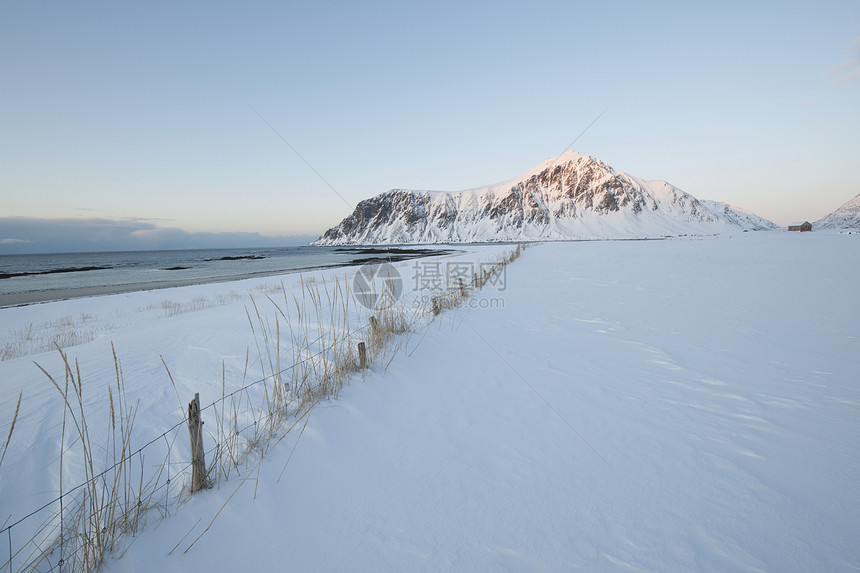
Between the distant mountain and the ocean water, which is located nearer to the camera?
the ocean water

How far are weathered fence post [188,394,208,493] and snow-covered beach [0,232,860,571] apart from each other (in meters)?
0.11

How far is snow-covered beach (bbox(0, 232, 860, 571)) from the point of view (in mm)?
1904

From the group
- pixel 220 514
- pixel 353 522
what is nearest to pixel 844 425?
pixel 353 522

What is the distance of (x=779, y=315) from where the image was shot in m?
6.85

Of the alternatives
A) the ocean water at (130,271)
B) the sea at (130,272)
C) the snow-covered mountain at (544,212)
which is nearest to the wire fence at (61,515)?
the sea at (130,272)

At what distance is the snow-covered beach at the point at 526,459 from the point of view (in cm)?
190

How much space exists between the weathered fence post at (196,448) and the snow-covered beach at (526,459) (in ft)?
0.35

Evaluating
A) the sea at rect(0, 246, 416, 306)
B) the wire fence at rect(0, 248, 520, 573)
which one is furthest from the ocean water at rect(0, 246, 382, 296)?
the wire fence at rect(0, 248, 520, 573)

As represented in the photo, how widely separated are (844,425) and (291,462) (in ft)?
16.2

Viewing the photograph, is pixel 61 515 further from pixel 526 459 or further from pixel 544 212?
pixel 544 212

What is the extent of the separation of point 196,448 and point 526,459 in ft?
7.93

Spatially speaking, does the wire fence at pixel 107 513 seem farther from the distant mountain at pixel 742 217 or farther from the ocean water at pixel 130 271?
the distant mountain at pixel 742 217

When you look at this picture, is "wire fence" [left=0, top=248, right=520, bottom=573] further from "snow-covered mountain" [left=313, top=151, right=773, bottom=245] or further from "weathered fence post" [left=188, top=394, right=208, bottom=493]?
"snow-covered mountain" [left=313, top=151, right=773, bottom=245]

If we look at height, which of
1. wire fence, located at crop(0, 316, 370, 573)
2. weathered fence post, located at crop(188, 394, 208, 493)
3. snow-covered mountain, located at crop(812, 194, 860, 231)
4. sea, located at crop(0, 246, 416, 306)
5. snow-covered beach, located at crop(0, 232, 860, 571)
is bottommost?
sea, located at crop(0, 246, 416, 306)
